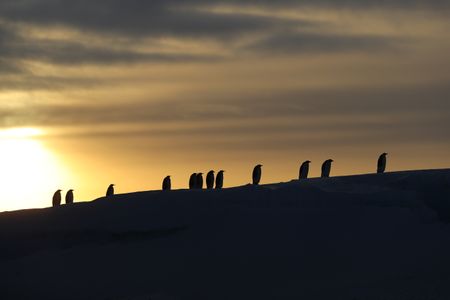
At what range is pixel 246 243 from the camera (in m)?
32.9

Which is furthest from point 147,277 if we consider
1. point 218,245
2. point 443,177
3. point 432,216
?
point 443,177

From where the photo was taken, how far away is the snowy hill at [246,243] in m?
29.5

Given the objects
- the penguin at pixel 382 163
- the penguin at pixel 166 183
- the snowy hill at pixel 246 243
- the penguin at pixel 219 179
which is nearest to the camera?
the snowy hill at pixel 246 243

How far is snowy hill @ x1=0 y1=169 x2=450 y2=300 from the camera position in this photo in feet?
96.6

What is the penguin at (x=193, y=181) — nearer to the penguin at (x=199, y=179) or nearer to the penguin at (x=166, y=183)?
the penguin at (x=199, y=179)

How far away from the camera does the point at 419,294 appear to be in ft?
88.4

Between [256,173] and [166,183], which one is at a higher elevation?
[256,173]

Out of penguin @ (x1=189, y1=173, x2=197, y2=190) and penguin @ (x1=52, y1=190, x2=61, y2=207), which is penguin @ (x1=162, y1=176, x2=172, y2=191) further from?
penguin @ (x1=52, y1=190, x2=61, y2=207)

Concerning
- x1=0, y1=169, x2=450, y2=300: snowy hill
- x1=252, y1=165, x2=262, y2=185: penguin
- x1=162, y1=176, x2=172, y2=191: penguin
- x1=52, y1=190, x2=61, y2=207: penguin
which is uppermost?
x1=252, y1=165, x2=262, y2=185: penguin

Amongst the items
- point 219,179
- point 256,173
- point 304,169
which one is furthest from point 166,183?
point 304,169

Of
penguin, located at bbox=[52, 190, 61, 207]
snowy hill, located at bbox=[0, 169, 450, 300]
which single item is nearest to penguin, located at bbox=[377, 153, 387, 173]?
snowy hill, located at bbox=[0, 169, 450, 300]

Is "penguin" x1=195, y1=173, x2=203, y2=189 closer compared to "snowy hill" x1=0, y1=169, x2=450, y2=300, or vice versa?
"snowy hill" x1=0, y1=169, x2=450, y2=300

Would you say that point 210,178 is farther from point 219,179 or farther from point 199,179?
point 219,179

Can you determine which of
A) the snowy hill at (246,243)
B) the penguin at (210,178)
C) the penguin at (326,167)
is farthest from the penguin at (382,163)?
the snowy hill at (246,243)
